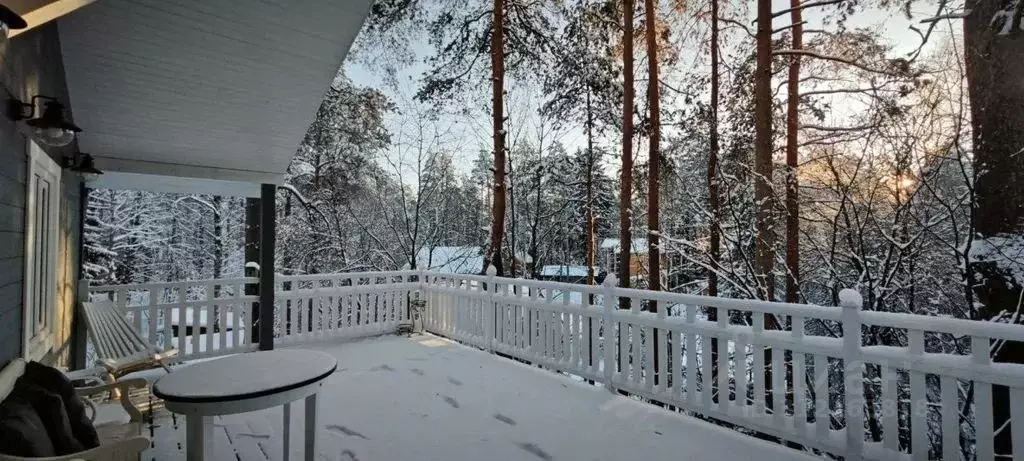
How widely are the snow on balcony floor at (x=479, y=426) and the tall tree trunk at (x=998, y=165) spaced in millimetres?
1766

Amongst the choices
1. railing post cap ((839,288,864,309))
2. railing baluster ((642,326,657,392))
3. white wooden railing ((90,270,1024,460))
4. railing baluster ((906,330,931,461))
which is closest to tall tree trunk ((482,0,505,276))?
white wooden railing ((90,270,1024,460))

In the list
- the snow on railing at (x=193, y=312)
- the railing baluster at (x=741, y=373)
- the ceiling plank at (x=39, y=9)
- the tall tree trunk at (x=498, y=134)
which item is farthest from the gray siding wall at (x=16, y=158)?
the tall tree trunk at (x=498, y=134)

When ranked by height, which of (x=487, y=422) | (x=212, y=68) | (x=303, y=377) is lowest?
(x=487, y=422)

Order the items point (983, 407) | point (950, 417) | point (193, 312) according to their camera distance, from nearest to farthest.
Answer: point (983, 407), point (950, 417), point (193, 312)

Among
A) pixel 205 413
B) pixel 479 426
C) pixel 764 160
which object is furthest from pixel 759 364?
pixel 764 160

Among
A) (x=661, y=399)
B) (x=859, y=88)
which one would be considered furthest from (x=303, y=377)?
(x=859, y=88)

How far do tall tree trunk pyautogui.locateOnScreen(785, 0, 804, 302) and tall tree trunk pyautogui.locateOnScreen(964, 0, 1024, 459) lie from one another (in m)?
2.16

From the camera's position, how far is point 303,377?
2.27 meters

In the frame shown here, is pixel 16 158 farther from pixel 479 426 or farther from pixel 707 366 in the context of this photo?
pixel 707 366

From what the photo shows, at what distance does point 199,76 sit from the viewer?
360cm

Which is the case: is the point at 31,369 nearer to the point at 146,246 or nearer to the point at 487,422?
the point at 487,422

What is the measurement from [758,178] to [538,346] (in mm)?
3179

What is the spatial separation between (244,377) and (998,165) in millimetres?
4650

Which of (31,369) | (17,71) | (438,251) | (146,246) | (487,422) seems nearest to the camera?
(31,369)
